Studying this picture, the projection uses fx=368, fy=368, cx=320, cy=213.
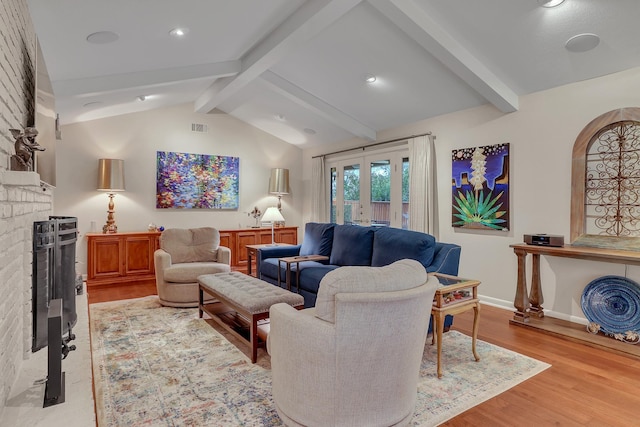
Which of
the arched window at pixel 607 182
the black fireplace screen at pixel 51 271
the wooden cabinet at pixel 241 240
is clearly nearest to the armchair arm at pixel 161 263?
the black fireplace screen at pixel 51 271

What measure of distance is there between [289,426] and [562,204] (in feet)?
11.3

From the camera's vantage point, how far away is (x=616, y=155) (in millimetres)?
3385

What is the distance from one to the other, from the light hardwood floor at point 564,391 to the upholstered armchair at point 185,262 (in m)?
2.94

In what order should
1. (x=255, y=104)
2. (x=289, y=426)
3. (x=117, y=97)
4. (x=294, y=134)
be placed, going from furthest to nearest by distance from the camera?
(x=294, y=134) < (x=255, y=104) < (x=117, y=97) < (x=289, y=426)

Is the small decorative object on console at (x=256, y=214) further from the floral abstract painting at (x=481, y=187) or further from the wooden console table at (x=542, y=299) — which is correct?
the wooden console table at (x=542, y=299)

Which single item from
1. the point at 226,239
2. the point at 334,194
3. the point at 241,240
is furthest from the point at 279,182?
the point at 226,239

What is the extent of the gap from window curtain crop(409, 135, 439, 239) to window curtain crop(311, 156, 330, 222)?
7.43 feet

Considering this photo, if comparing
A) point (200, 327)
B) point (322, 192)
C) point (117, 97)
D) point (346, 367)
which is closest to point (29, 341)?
point (200, 327)

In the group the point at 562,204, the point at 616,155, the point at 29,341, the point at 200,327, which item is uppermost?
the point at 616,155

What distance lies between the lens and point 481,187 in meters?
4.46

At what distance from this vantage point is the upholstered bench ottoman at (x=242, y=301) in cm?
281

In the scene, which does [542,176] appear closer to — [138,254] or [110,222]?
[138,254]

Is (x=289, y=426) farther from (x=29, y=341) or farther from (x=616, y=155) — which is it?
(x=616, y=155)

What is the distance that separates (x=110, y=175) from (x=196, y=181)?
1.38 metres
